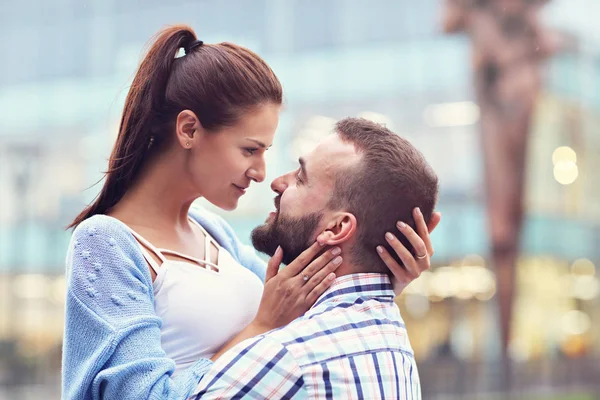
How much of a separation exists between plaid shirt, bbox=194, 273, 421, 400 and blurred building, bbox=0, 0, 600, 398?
12894 millimetres

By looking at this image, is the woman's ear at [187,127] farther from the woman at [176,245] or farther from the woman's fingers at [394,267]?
the woman's fingers at [394,267]

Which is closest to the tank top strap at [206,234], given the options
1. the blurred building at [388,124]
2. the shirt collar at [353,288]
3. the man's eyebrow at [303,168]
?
the man's eyebrow at [303,168]

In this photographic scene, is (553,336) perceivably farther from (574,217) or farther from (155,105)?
(155,105)

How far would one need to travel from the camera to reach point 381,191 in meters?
2.07

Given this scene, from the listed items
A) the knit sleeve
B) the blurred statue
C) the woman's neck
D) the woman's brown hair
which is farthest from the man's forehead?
the blurred statue

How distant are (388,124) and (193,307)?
12208 millimetres

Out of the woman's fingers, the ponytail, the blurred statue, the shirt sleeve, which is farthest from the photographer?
the blurred statue

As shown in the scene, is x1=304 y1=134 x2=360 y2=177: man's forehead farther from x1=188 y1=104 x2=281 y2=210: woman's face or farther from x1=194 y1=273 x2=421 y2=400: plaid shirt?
x1=194 y1=273 x2=421 y2=400: plaid shirt

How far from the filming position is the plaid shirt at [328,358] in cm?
184

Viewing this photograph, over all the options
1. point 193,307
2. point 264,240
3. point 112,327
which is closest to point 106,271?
point 112,327

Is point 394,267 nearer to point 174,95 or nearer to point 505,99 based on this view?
point 174,95

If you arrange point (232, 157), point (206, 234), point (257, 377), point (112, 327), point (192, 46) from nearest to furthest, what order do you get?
point (257, 377) → point (112, 327) → point (232, 157) → point (192, 46) → point (206, 234)

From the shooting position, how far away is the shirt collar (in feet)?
6.64

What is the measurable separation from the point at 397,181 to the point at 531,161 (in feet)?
44.7
